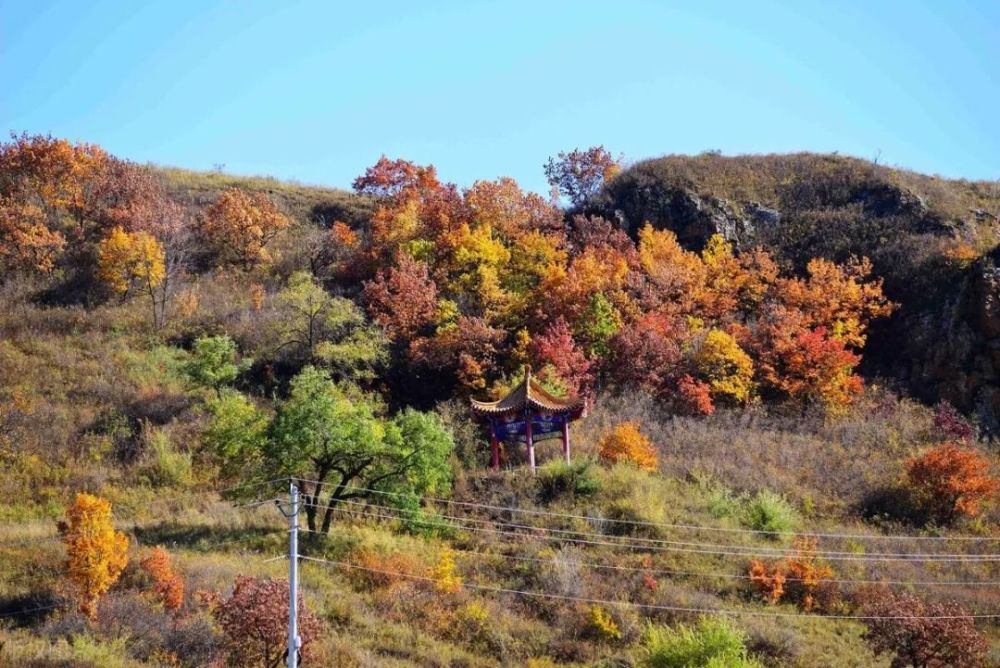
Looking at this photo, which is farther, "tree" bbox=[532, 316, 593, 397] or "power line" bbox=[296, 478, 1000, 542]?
"tree" bbox=[532, 316, 593, 397]

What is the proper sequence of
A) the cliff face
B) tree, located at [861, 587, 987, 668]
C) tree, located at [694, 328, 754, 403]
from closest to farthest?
1. tree, located at [861, 587, 987, 668]
2. tree, located at [694, 328, 754, 403]
3. the cliff face

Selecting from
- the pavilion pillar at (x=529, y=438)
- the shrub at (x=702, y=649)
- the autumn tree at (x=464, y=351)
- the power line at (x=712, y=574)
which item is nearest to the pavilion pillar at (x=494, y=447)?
the pavilion pillar at (x=529, y=438)

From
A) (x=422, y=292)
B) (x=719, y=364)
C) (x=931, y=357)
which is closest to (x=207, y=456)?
(x=422, y=292)

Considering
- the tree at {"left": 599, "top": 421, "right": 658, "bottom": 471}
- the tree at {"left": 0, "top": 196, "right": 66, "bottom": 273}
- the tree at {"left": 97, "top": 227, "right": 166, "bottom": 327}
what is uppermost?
the tree at {"left": 0, "top": 196, "right": 66, "bottom": 273}

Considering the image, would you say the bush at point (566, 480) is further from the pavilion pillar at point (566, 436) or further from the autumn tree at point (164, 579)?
the autumn tree at point (164, 579)

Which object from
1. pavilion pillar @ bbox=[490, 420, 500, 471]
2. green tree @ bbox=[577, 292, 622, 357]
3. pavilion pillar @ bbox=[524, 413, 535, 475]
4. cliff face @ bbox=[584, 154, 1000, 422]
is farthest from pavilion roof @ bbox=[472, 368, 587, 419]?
cliff face @ bbox=[584, 154, 1000, 422]

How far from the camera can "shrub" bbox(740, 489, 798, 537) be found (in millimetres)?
34469

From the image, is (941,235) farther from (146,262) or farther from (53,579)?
(53,579)

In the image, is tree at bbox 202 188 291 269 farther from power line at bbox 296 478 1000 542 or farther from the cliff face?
power line at bbox 296 478 1000 542

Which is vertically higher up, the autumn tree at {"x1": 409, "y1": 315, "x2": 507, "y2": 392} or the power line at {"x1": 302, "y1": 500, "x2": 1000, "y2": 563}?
the autumn tree at {"x1": 409, "y1": 315, "x2": 507, "y2": 392}

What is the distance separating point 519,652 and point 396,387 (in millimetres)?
21857

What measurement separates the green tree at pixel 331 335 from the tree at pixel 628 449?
40.5 feet

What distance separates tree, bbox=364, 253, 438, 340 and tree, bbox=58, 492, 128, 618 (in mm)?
21391

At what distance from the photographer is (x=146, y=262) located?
50.8m
